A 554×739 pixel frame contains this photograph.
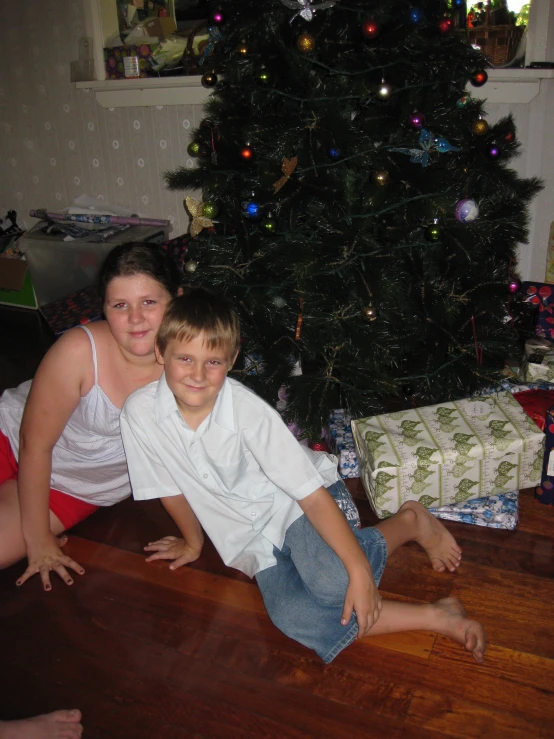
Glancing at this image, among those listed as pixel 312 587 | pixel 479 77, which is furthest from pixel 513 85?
pixel 312 587

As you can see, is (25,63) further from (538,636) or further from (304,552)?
(538,636)

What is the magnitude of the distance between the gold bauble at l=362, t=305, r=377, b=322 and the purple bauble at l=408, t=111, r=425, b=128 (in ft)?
1.47

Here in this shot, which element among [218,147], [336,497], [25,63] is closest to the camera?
[336,497]

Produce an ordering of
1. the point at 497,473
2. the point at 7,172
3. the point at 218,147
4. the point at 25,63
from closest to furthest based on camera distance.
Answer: the point at 497,473 → the point at 218,147 → the point at 25,63 → the point at 7,172

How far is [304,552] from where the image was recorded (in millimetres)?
1258

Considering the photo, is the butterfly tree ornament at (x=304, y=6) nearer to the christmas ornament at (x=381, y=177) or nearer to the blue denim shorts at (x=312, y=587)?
the christmas ornament at (x=381, y=177)

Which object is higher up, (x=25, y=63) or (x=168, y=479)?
(x=25, y=63)

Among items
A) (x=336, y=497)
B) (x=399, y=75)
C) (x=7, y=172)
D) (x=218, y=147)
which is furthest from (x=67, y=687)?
(x=7, y=172)

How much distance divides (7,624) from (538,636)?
113cm

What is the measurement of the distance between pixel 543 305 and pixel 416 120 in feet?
3.49

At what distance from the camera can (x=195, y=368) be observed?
3.88 ft

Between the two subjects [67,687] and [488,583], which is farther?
[488,583]

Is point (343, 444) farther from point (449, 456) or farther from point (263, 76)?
point (263, 76)

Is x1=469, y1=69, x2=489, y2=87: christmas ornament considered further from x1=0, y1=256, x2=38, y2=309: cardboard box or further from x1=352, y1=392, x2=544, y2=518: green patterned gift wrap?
x1=0, y1=256, x2=38, y2=309: cardboard box
